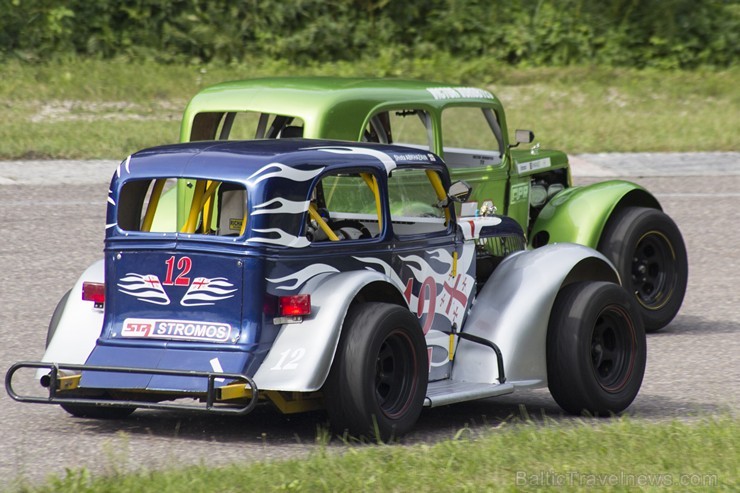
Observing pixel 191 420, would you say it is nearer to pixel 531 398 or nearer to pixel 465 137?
pixel 531 398

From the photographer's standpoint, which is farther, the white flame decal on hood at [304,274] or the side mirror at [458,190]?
the side mirror at [458,190]

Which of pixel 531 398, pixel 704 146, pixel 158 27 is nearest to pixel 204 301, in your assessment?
pixel 531 398

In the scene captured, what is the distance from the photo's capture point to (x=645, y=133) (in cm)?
1839

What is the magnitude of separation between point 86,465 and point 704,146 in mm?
13280

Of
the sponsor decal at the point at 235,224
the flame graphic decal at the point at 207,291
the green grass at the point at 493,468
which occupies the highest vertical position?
the sponsor decal at the point at 235,224

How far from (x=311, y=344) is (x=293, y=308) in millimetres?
189

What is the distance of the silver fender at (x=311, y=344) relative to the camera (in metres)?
6.01

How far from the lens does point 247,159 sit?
20.9 feet

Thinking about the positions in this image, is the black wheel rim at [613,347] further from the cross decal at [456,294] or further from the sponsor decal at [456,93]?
the sponsor decal at [456,93]

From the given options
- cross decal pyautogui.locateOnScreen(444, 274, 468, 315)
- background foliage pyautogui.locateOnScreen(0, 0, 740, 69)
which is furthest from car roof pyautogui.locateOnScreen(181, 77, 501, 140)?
background foliage pyautogui.locateOnScreen(0, 0, 740, 69)

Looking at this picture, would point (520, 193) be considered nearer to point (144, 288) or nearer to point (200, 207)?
point (200, 207)

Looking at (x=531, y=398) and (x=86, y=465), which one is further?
(x=531, y=398)

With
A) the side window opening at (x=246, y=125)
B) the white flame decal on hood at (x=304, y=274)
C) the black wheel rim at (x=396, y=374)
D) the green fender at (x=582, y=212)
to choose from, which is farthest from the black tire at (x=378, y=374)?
the green fender at (x=582, y=212)

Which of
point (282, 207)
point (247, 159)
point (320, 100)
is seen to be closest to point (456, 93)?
point (320, 100)
